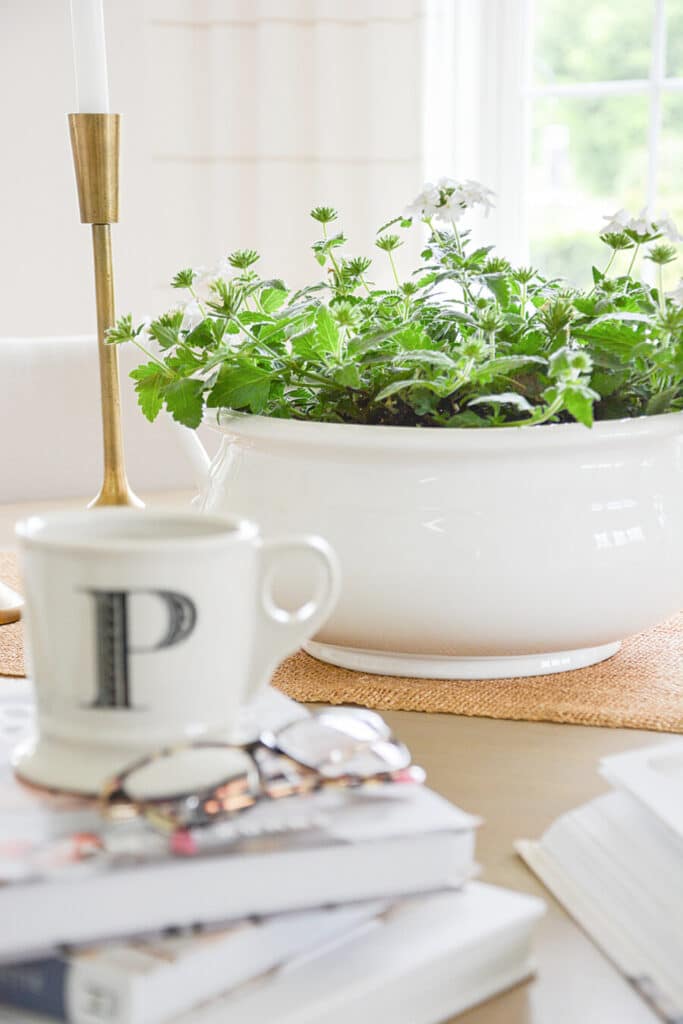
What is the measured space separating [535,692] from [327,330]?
24 centimetres

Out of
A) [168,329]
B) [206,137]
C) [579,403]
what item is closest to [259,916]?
[579,403]

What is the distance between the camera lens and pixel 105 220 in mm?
936

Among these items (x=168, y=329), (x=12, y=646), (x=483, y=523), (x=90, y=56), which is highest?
(x=90, y=56)

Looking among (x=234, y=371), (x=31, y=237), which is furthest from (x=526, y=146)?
(x=234, y=371)

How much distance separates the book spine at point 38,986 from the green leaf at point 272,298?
573 millimetres

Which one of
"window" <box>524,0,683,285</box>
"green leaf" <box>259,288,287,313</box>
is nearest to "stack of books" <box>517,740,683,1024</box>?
"green leaf" <box>259,288,287,313</box>

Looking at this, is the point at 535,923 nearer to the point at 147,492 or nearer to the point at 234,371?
the point at 234,371

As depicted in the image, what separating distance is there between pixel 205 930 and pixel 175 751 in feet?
0.19

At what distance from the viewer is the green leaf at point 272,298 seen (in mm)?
845

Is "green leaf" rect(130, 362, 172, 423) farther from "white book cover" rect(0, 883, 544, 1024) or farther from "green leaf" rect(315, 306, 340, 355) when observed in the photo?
"white book cover" rect(0, 883, 544, 1024)

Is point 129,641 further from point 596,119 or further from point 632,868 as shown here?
point 596,119

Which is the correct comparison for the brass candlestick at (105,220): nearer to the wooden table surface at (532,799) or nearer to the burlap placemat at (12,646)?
the burlap placemat at (12,646)

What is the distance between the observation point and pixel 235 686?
1.37 feet

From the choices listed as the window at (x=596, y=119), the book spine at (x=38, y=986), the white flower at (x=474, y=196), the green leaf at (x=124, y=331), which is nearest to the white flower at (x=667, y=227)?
the white flower at (x=474, y=196)
